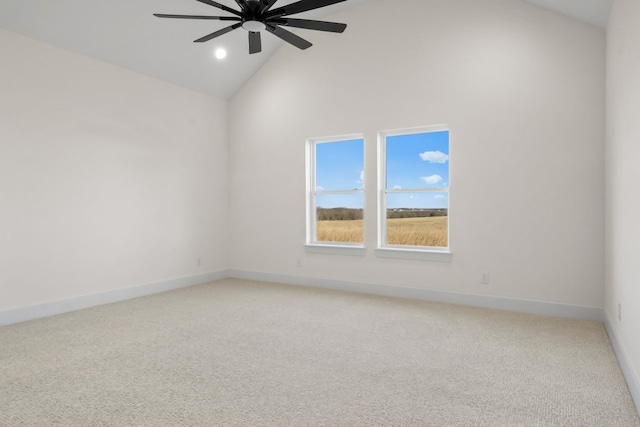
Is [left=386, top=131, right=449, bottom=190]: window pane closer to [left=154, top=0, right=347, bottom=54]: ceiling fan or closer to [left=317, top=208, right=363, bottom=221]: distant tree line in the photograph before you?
[left=317, top=208, right=363, bottom=221]: distant tree line

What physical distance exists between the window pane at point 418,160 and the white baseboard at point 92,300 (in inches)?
125

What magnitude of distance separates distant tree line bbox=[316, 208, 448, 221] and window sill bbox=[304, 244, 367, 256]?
1.42 ft

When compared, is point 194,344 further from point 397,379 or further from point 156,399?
point 397,379

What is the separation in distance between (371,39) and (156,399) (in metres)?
4.68

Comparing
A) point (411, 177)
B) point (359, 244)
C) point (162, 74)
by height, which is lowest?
point (359, 244)

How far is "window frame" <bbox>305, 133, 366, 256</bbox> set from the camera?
541 centimetres

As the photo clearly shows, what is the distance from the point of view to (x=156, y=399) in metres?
2.36

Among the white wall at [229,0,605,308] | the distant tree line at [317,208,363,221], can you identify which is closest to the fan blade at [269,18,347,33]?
the white wall at [229,0,605,308]

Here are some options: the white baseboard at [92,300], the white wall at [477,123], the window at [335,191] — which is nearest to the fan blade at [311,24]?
the white wall at [477,123]

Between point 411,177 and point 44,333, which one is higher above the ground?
point 411,177

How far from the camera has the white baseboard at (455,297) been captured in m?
4.06

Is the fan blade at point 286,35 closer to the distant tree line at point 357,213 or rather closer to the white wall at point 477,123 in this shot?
the white wall at point 477,123

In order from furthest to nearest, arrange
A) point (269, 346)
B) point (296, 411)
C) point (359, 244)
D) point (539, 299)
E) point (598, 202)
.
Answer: point (359, 244), point (539, 299), point (598, 202), point (269, 346), point (296, 411)

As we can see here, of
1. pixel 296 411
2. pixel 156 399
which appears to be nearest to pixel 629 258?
pixel 296 411
